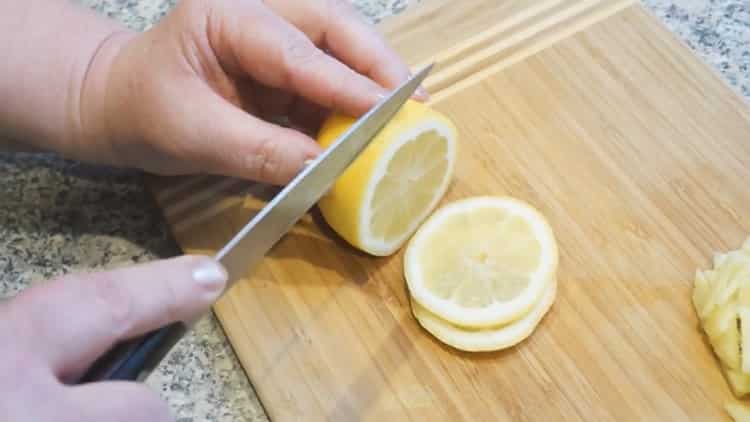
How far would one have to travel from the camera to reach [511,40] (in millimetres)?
1255

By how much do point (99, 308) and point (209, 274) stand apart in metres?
0.09

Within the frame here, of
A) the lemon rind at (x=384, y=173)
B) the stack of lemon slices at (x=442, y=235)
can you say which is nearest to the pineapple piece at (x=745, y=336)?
the stack of lemon slices at (x=442, y=235)

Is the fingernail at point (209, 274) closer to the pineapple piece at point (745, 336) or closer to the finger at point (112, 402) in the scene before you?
the finger at point (112, 402)

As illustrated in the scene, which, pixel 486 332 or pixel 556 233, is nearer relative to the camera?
pixel 486 332

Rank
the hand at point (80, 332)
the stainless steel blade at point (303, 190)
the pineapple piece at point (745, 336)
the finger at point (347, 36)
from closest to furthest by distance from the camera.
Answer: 1. the hand at point (80, 332)
2. the stainless steel blade at point (303, 190)
3. the pineapple piece at point (745, 336)
4. the finger at point (347, 36)

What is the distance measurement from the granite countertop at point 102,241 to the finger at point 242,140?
0.70 feet

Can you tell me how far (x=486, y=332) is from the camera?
99cm

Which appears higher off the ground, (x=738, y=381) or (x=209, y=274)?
(x=209, y=274)

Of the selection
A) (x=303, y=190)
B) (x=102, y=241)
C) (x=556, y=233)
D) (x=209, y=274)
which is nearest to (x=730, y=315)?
(x=556, y=233)

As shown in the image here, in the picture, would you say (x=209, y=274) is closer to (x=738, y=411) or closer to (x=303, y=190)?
(x=303, y=190)

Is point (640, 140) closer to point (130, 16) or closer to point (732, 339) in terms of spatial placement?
point (732, 339)

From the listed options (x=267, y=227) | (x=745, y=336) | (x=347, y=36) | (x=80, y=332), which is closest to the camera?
(x=80, y=332)

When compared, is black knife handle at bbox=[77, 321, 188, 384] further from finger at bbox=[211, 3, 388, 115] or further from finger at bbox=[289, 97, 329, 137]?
finger at bbox=[289, 97, 329, 137]

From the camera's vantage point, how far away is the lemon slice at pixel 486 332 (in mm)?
979
